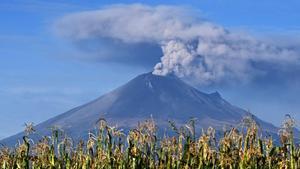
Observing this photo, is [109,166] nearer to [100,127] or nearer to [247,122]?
[100,127]

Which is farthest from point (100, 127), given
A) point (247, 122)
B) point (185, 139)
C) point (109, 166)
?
Result: point (247, 122)

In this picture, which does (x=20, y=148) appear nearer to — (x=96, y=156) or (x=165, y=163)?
(x=96, y=156)

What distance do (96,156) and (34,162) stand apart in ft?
3.60

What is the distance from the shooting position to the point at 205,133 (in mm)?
12625

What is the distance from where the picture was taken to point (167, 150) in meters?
12.9

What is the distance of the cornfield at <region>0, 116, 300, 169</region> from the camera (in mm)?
12203

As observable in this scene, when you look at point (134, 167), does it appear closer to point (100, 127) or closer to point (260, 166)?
point (100, 127)

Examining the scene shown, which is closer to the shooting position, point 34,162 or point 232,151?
point 232,151

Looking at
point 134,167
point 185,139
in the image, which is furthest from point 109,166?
point 185,139

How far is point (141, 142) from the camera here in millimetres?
12578

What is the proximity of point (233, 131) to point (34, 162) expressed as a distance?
3503 millimetres

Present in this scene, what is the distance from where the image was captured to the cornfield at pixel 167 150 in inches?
480

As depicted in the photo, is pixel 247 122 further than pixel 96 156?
No

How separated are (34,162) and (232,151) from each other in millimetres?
3445
